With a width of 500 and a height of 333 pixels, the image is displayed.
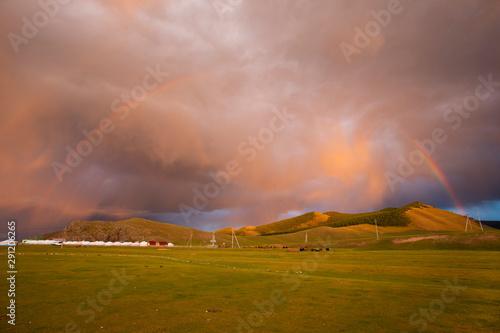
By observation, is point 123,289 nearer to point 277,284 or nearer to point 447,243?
point 277,284

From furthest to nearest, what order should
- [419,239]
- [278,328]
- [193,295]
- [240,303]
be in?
[419,239] → [193,295] → [240,303] → [278,328]

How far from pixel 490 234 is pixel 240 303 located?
121052 mm

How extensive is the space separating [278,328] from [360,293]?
918cm

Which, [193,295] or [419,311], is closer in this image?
[419,311]

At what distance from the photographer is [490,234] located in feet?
318

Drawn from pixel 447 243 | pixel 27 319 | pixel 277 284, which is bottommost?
pixel 447 243

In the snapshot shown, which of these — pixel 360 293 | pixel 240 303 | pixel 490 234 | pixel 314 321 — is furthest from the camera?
pixel 490 234

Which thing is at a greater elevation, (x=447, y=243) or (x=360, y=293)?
(x=360, y=293)

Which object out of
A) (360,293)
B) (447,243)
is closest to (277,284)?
(360,293)

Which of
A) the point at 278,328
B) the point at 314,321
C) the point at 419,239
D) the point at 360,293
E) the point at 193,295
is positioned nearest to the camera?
the point at 278,328

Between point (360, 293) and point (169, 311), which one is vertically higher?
point (169, 311)

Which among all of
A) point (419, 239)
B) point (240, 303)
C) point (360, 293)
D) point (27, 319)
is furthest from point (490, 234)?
point (27, 319)

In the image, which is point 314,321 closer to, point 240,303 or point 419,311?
point 240,303

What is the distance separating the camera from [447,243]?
320 feet
